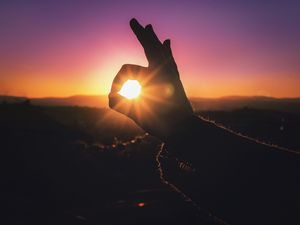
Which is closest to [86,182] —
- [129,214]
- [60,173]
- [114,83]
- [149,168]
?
[60,173]

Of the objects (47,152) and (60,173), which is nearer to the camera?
(60,173)

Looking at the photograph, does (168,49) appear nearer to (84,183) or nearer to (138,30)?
(138,30)

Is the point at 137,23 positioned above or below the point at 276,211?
above

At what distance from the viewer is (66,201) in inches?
743

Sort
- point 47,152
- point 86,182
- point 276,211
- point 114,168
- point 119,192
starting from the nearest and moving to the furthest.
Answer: point 276,211
point 119,192
point 86,182
point 114,168
point 47,152

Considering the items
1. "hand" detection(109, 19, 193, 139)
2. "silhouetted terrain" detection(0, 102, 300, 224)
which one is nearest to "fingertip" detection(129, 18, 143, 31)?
"hand" detection(109, 19, 193, 139)

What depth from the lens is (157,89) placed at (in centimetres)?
188

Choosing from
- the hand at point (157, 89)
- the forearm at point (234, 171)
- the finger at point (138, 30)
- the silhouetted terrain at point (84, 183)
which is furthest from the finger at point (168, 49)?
the silhouetted terrain at point (84, 183)

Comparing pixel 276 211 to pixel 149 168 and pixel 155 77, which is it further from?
pixel 149 168

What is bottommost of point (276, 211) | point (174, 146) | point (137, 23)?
point (276, 211)

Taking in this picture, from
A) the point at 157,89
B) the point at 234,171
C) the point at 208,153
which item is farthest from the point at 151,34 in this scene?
the point at 234,171

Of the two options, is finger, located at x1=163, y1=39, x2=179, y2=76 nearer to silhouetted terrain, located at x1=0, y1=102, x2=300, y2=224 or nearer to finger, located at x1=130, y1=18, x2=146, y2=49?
finger, located at x1=130, y1=18, x2=146, y2=49

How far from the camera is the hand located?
1.89 metres

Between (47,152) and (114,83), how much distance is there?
77.1ft
